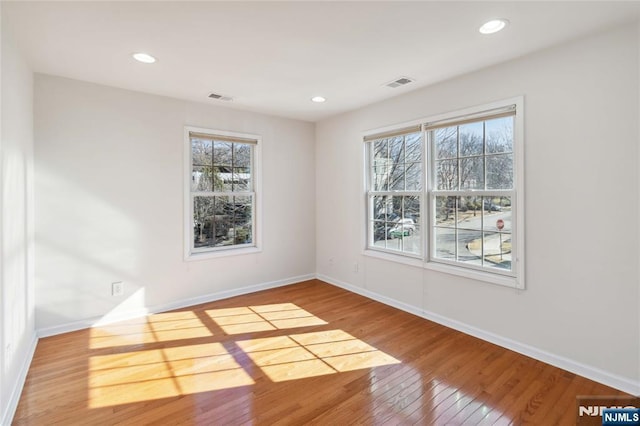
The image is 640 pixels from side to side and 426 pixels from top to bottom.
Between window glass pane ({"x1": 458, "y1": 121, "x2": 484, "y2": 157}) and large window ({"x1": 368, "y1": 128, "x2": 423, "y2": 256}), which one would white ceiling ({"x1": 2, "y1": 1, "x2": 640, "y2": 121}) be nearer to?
window glass pane ({"x1": 458, "y1": 121, "x2": 484, "y2": 157})

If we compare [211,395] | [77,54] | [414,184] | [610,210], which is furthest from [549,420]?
[77,54]

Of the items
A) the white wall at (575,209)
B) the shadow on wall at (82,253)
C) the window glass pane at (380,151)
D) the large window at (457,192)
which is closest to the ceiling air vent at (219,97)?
the shadow on wall at (82,253)

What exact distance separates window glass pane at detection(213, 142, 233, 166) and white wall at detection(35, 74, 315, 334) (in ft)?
0.76

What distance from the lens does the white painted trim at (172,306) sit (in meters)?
3.10

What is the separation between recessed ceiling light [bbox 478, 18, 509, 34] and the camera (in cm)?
212

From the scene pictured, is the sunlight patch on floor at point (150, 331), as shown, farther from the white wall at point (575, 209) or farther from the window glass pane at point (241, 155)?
the white wall at point (575, 209)

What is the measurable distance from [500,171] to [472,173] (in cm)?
27

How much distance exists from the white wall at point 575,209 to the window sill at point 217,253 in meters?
2.64

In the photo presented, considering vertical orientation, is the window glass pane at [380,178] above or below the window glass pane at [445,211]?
above

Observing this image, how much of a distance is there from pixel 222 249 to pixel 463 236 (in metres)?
3.00

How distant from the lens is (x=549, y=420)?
1.90m

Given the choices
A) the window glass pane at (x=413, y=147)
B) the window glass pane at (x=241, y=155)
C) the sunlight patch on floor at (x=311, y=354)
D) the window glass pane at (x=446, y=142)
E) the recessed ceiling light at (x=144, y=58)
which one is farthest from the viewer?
the window glass pane at (x=241, y=155)

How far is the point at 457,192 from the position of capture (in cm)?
320

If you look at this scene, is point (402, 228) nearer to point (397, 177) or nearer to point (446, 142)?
point (397, 177)
